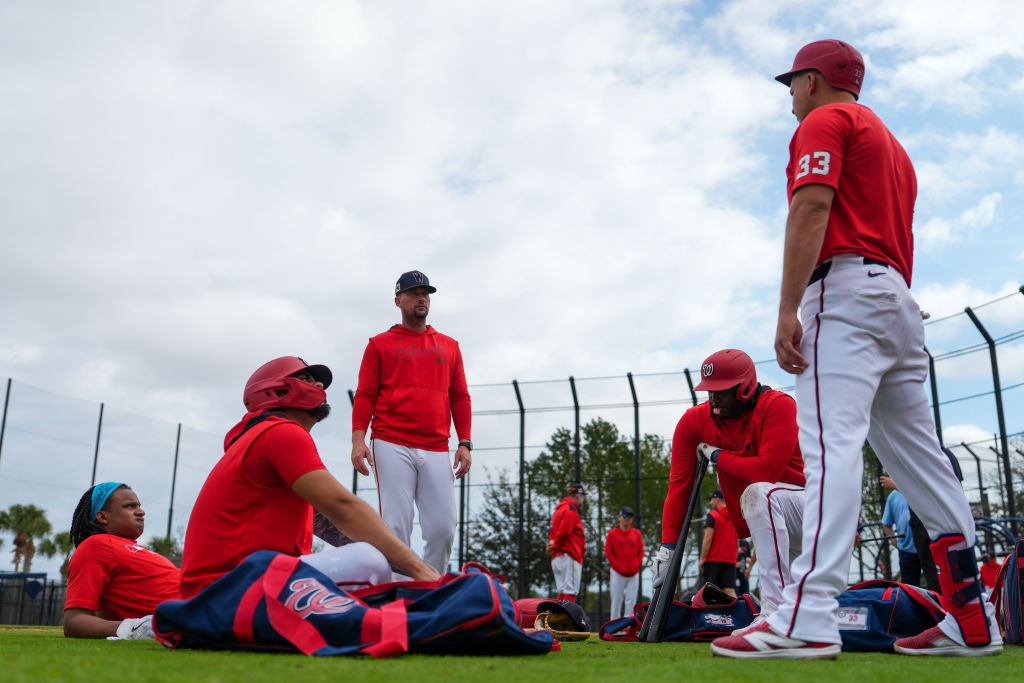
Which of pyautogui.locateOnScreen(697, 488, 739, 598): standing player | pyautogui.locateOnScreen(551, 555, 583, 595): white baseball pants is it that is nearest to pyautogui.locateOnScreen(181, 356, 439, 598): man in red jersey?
pyautogui.locateOnScreen(697, 488, 739, 598): standing player

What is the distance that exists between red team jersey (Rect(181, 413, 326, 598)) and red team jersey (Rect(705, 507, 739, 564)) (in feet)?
28.6

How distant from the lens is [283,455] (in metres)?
2.96

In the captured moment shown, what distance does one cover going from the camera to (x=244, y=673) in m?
1.94

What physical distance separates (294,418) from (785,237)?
2076mm

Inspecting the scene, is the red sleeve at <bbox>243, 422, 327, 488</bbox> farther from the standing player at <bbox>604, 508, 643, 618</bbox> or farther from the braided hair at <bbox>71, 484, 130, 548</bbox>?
the standing player at <bbox>604, 508, 643, 618</bbox>

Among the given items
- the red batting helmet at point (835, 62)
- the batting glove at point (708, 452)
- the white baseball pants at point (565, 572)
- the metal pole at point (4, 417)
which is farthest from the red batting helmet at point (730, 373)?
the metal pole at point (4, 417)

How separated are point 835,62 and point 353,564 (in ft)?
9.01

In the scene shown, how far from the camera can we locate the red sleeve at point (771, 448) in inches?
178

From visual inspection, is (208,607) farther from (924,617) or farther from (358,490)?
(358,490)

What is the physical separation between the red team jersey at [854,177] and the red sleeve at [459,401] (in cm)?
344

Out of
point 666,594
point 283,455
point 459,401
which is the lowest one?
point 666,594

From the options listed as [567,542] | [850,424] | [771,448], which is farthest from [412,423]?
[567,542]

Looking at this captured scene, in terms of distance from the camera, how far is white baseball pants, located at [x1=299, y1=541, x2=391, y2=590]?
2938 millimetres

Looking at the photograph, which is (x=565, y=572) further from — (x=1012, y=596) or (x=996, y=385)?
(x=1012, y=596)
